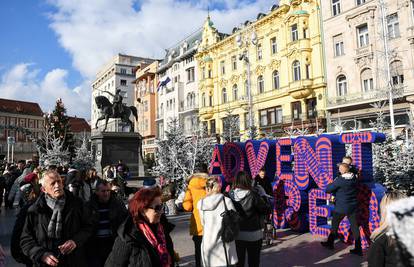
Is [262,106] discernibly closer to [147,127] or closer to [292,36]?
[292,36]

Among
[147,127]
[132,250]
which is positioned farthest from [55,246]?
[147,127]

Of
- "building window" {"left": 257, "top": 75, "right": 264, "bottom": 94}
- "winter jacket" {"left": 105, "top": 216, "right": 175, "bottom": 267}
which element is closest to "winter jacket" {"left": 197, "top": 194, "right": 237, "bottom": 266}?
"winter jacket" {"left": 105, "top": 216, "right": 175, "bottom": 267}

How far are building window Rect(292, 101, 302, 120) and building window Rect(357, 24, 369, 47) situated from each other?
7.67 m

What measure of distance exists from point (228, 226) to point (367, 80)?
2786 centimetres

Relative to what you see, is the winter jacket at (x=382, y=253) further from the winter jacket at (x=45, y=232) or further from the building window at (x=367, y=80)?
the building window at (x=367, y=80)

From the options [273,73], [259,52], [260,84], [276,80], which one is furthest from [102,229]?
[259,52]

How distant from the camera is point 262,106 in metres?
37.0

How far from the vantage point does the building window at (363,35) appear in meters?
27.7

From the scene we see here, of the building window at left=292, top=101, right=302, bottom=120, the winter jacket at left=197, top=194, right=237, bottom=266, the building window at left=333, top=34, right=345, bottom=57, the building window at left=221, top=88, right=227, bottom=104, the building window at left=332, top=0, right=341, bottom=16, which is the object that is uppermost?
the building window at left=332, top=0, right=341, bottom=16

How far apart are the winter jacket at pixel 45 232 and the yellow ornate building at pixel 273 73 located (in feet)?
73.8

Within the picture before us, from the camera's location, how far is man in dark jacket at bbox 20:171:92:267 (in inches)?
129

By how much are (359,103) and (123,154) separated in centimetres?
1926

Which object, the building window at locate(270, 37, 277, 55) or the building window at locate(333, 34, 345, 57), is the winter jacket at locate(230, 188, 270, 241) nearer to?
the building window at locate(333, 34, 345, 57)

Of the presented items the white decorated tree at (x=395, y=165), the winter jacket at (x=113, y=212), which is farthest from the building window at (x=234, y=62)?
the winter jacket at (x=113, y=212)
